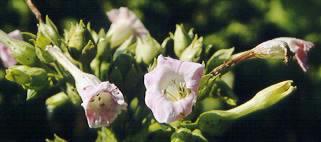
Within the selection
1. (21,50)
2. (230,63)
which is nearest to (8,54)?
(21,50)

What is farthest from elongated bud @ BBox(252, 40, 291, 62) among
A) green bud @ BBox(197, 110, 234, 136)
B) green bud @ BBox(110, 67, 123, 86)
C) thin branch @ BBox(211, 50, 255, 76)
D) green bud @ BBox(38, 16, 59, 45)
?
green bud @ BBox(38, 16, 59, 45)

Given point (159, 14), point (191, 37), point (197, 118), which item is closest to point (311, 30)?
point (159, 14)

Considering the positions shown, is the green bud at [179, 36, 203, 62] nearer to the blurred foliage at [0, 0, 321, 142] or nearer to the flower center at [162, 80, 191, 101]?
the flower center at [162, 80, 191, 101]

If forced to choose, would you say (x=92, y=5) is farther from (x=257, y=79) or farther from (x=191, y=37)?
(x=191, y=37)

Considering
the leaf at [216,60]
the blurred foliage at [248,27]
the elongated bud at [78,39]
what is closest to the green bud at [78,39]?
the elongated bud at [78,39]

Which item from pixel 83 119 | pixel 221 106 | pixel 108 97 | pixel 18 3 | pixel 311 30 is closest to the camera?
pixel 108 97

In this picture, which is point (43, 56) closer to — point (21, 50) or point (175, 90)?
point (21, 50)
